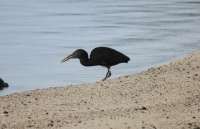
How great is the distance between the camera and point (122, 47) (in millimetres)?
16625

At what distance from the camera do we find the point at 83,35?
1914cm

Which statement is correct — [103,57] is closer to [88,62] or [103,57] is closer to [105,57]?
[105,57]

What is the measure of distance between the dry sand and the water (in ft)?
7.13

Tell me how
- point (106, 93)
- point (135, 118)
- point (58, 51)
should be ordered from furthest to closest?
point (58, 51)
point (106, 93)
point (135, 118)

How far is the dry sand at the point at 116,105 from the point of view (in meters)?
7.73

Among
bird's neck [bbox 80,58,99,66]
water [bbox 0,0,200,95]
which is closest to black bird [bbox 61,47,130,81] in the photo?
bird's neck [bbox 80,58,99,66]

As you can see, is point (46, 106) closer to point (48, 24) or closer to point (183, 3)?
point (48, 24)

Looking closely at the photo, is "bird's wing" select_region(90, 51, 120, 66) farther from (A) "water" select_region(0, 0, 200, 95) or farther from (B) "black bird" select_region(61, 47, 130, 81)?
(A) "water" select_region(0, 0, 200, 95)

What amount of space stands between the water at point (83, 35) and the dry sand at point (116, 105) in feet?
7.13

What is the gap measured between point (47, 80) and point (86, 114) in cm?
453

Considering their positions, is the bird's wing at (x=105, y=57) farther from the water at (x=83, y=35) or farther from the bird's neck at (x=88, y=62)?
the water at (x=83, y=35)

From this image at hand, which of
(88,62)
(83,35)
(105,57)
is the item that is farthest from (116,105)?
(83,35)

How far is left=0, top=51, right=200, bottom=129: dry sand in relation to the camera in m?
7.73

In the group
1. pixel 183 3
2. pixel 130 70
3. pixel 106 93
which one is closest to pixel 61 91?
pixel 106 93
